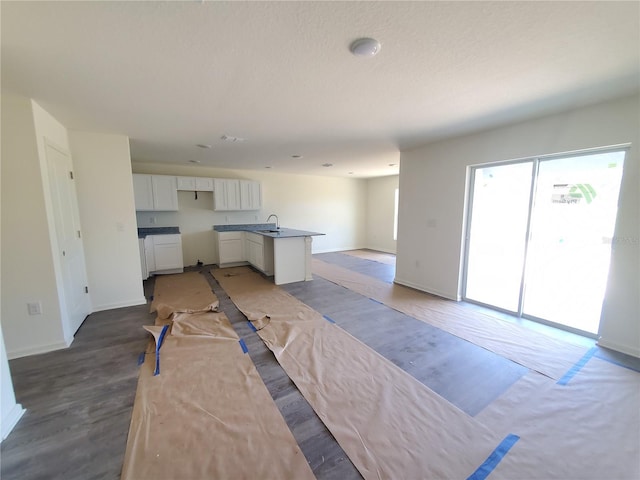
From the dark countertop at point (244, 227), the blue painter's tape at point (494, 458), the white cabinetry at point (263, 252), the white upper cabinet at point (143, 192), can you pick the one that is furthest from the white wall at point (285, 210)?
the blue painter's tape at point (494, 458)

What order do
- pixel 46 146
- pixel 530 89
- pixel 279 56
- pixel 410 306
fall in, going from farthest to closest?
pixel 410 306 → pixel 46 146 → pixel 530 89 → pixel 279 56

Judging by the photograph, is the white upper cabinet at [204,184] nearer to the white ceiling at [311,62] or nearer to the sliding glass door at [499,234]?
the white ceiling at [311,62]

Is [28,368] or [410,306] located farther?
[410,306]

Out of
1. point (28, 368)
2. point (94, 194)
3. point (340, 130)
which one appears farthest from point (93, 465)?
point (340, 130)

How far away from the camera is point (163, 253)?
529 centimetres

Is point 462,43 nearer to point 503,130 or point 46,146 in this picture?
point 503,130

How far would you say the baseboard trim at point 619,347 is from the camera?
2.41 m

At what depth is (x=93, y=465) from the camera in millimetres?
1421

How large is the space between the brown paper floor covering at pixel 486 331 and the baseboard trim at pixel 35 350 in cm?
368

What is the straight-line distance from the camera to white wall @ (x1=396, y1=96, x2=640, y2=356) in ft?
7.91

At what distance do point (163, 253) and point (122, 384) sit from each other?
3721 millimetres

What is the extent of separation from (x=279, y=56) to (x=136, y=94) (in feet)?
4.77

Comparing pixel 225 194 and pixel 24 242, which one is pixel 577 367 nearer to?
pixel 24 242

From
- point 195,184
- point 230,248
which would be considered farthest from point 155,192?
point 230,248
